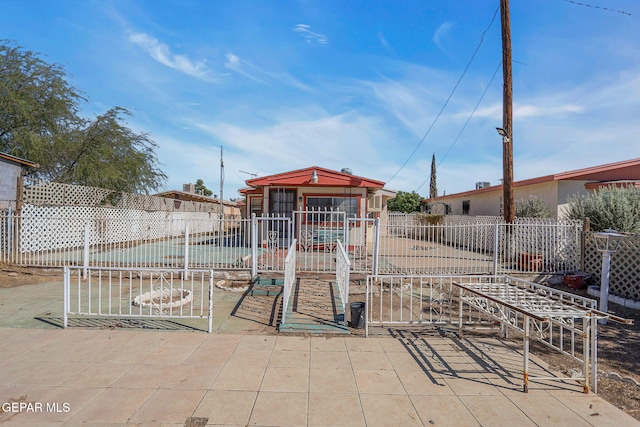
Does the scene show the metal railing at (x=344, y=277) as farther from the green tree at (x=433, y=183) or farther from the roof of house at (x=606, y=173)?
the green tree at (x=433, y=183)

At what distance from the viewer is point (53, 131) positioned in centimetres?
1570

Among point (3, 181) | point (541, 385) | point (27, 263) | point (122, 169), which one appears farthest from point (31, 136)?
point (541, 385)

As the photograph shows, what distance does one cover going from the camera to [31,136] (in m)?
14.4

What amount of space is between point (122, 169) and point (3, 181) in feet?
23.3

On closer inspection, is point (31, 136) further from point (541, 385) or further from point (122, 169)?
point (541, 385)

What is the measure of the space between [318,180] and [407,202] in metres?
23.3

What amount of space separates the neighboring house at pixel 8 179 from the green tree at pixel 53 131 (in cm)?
456

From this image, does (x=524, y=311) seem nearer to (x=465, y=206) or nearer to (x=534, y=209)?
(x=534, y=209)

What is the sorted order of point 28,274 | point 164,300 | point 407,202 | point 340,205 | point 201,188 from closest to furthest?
point 164,300 < point 28,274 < point 340,205 < point 407,202 < point 201,188

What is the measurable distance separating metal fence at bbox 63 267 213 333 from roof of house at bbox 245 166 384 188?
5.07 meters

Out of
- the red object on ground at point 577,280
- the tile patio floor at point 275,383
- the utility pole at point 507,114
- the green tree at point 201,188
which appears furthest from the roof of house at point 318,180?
the green tree at point 201,188

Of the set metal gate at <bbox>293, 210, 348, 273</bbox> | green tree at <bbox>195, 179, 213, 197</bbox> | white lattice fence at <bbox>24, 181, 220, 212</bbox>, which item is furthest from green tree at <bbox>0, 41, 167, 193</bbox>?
green tree at <bbox>195, 179, 213, 197</bbox>

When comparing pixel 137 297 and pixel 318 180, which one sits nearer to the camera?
pixel 137 297

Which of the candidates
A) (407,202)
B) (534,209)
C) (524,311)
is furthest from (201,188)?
(524,311)
